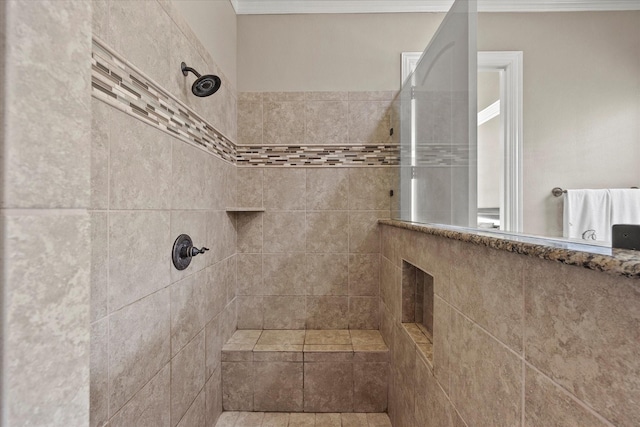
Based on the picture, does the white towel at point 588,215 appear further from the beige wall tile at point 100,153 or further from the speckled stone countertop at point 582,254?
the beige wall tile at point 100,153

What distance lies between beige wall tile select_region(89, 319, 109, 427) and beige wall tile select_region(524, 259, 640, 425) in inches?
39.1

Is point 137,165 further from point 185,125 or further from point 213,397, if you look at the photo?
point 213,397

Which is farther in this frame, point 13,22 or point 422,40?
point 422,40

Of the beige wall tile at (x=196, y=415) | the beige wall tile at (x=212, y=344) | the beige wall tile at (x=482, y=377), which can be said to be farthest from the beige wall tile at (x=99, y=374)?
the beige wall tile at (x=482, y=377)

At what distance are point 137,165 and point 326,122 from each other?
140 cm

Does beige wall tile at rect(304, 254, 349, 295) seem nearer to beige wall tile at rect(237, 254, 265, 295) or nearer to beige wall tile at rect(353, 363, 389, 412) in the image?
beige wall tile at rect(237, 254, 265, 295)

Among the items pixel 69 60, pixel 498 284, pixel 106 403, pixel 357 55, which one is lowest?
pixel 106 403

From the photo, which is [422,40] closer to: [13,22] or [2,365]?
[13,22]

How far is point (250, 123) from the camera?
212 centimetres

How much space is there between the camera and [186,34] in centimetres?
131

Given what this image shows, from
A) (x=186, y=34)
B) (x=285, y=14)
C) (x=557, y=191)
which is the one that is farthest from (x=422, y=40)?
(x=557, y=191)

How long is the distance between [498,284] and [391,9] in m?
2.11

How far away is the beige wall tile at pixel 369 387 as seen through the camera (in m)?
1.78

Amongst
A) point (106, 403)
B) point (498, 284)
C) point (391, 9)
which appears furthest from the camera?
point (391, 9)
